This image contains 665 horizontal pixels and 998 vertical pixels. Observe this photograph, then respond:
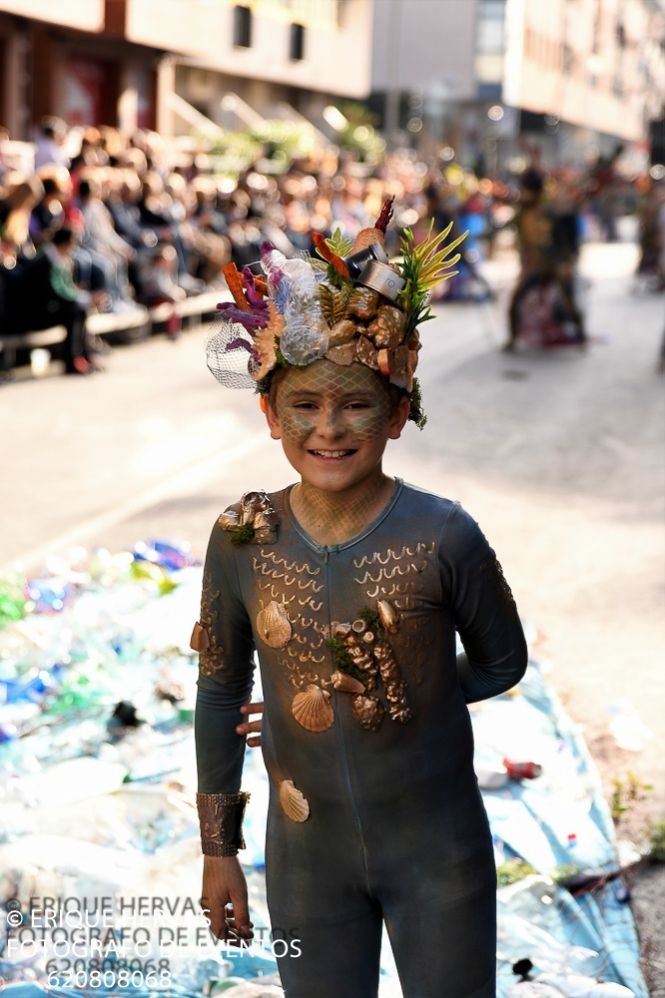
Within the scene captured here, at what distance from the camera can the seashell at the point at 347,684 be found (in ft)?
8.73

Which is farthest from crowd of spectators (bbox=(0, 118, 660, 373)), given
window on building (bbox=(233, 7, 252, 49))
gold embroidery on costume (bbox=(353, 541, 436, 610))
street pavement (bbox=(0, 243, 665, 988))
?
window on building (bbox=(233, 7, 252, 49))

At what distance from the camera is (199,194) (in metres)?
21.4

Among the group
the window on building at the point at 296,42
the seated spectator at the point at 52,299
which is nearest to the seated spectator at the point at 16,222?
the seated spectator at the point at 52,299

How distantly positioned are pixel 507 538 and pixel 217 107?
36889 millimetres

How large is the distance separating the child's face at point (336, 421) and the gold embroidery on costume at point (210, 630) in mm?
316

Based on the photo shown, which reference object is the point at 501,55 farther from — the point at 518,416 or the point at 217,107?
the point at 518,416

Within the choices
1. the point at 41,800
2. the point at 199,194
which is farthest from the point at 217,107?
the point at 41,800

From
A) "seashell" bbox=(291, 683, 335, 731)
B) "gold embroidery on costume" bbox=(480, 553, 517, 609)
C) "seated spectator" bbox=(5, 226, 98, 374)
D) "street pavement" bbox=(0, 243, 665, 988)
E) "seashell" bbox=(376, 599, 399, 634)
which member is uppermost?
"gold embroidery on costume" bbox=(480, 553, 517, 609)

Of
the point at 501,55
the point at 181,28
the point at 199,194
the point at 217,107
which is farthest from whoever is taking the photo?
the point at 501,55

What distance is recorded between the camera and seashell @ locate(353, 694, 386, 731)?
8.74 feet

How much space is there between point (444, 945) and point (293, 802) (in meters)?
0.36

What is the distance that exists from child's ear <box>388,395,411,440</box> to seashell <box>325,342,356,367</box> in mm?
145

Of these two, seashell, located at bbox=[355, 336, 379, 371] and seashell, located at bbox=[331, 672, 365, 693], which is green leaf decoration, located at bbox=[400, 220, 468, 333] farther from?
seashell, located at bbox=[331, 672, 365, 693]

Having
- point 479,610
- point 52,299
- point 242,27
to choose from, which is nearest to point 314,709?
point 479,610
